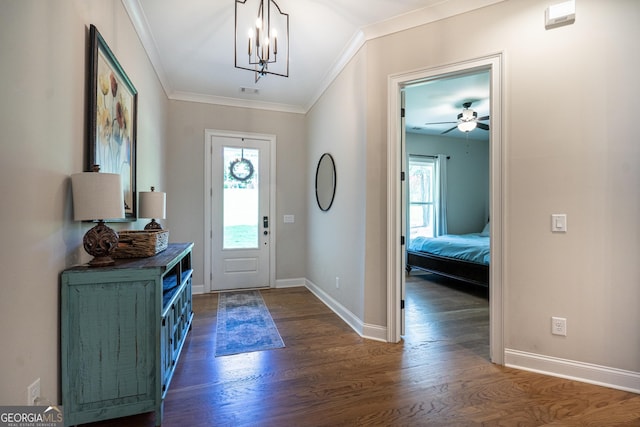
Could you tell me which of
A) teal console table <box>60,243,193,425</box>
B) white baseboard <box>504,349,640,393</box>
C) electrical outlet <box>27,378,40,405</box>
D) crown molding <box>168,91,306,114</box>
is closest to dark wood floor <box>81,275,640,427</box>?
white baseboard <box>504,349,640,393</box>

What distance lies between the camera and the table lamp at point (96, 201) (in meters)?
1.42

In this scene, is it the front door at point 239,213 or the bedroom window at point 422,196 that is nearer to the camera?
the front door at point 239,213

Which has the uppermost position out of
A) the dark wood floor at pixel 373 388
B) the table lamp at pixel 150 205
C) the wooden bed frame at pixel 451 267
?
the table lamp at pixel 150 205

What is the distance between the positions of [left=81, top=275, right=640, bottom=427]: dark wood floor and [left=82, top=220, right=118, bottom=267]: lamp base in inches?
36.7

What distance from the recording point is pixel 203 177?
4.18 meters

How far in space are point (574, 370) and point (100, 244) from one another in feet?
10.5

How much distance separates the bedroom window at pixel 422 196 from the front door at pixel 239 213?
3230 mm

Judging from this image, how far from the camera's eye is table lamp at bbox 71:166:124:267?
142 centimetres

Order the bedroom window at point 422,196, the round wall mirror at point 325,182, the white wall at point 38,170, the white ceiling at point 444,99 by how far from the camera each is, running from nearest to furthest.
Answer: the white wall at point 38,170 → the round wall mirror at point 325,182 → the white ceiling at point 444,99 → the bedroom window at point 422,196

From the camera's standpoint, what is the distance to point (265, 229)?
4.45 m

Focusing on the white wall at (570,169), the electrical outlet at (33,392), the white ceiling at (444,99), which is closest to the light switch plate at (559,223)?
the white wall at (570,169)

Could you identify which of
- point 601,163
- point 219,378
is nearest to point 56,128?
point 219,378

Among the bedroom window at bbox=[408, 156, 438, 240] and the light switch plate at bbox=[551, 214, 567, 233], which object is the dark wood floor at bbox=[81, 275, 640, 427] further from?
the bedroom window at bbox=[408, 156, 438, 240]

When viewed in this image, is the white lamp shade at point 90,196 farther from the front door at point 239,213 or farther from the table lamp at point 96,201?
the front door at point 239,213
